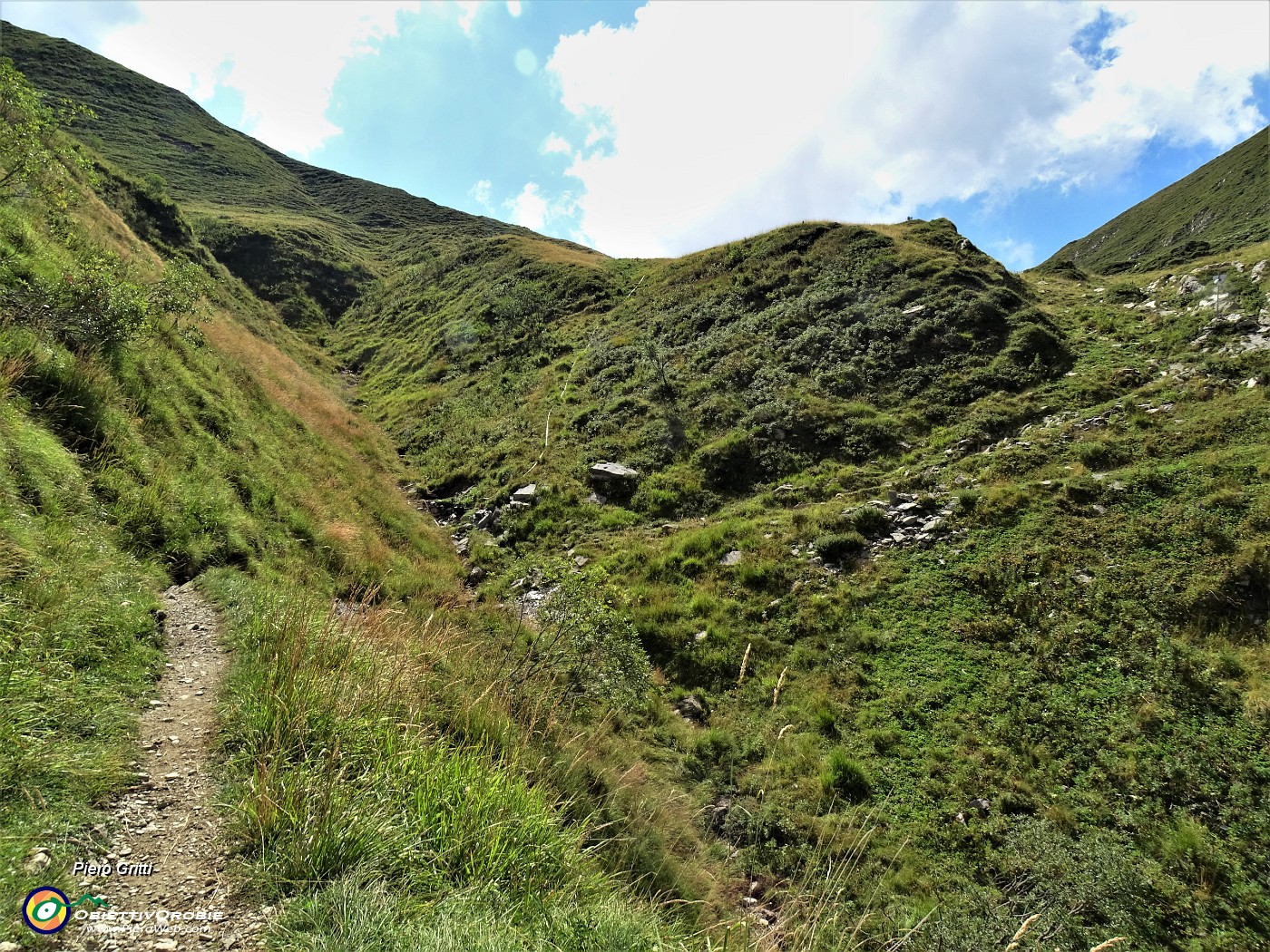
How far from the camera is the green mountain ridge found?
15.7 feet

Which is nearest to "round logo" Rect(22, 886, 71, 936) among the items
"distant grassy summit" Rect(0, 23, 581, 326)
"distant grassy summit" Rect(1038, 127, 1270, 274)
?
"distant grassy summit" Rect(0, 23, 581, 326)

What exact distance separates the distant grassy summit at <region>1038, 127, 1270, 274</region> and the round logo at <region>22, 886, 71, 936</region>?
90.7 m

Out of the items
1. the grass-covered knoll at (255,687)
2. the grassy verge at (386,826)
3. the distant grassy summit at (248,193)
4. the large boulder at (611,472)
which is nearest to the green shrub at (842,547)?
the large boulder at (611,472)

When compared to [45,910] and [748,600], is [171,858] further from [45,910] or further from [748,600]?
[748,600]

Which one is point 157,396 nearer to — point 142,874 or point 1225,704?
point 142,874

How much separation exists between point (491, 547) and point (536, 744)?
12.4 metres

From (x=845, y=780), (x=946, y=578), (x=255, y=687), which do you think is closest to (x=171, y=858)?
(x=255, y=687)

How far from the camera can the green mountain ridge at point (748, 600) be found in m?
4.79

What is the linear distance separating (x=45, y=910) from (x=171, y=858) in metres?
0.70

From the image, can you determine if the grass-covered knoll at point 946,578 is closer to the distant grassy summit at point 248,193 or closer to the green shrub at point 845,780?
the green shrub at point 845,780

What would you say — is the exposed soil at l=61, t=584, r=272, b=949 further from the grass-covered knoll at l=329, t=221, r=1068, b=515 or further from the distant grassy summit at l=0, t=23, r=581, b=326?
the distant grassy summit at l=0, t=23, r=581, b=326

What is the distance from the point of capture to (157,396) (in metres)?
11.1

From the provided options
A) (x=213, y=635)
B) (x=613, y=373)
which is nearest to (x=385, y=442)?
(x=613, y=373)

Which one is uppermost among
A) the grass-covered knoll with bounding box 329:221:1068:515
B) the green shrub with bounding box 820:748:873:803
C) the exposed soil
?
the grass-covered knoll with bounding box 329:221:1068:515
